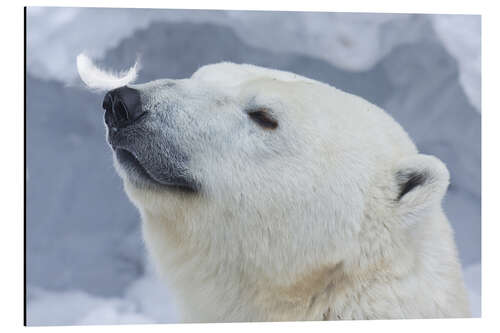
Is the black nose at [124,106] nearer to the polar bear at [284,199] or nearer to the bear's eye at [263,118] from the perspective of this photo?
the polar bear at [284,199]

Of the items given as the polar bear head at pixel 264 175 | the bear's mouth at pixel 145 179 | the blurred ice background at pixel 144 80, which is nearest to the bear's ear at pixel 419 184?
the polar bear head at pixel 264 175

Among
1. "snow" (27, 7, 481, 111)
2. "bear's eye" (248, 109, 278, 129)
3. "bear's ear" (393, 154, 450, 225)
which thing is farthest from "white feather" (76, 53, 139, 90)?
"bear's ear" (393, 154, 450, 225)

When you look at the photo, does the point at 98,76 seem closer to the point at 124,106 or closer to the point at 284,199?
the point at 124,106

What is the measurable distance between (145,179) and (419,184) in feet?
3.52

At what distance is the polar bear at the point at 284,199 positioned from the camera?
2877 millimetres

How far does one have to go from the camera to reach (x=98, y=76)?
12.7 feet

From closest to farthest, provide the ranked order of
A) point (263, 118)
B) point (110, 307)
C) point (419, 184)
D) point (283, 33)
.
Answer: point (419, 184), point (263, 118), point (110, 307), point (283, 33)

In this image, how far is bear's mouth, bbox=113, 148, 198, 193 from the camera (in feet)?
9.55

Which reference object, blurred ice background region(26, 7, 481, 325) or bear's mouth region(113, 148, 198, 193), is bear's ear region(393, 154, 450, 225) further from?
blurred ice background region(26, 7, 481, 325)

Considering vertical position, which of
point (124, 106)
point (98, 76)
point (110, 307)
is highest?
point (98, 76)

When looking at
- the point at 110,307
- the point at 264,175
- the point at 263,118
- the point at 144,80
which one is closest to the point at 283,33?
the point at 144,80

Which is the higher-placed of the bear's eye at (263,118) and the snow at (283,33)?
the snow at (283,33)

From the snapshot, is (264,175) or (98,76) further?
(98,76)

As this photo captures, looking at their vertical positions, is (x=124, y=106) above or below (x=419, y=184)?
A: above
